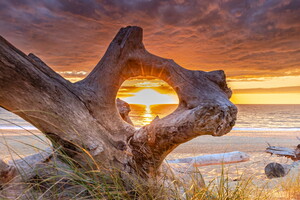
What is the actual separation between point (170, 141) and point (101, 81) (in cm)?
122

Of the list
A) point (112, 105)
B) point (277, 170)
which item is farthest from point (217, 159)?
point (112, 105)

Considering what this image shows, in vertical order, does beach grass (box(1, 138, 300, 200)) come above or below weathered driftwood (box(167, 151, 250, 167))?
above

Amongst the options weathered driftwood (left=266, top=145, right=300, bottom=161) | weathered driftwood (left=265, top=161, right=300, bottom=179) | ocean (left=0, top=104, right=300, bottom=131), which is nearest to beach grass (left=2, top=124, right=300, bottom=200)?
ocean (left=0, top=104, right=300, bottom=131)

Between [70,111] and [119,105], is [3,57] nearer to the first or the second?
[70,111]

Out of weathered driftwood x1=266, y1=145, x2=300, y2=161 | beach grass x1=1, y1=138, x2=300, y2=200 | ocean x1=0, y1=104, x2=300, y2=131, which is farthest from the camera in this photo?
ocean x1=0, y1=104, x2=300, y2=131

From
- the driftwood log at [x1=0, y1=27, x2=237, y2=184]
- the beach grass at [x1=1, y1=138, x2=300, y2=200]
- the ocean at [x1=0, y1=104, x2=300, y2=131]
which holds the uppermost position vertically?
the driftwood log at [x1=0, y1=27, x2=237, y2=184]

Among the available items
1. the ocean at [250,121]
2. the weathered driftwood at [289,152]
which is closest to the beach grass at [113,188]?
the ocean at [250,121]

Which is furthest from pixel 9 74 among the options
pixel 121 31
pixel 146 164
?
pixel 146 164

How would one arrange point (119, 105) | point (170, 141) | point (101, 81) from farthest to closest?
point (119, 105), point (101, 81), point (170, 141)

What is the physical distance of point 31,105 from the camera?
Answer: 216 cm

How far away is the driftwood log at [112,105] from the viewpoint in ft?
7.06

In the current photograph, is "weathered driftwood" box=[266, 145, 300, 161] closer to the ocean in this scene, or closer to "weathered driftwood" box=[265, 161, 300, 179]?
"weathered driftwood" box=[265, 161, 300, 179]

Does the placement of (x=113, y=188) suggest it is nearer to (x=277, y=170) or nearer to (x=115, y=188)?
(x=115, y=188)

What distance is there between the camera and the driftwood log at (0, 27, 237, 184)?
2.15m
